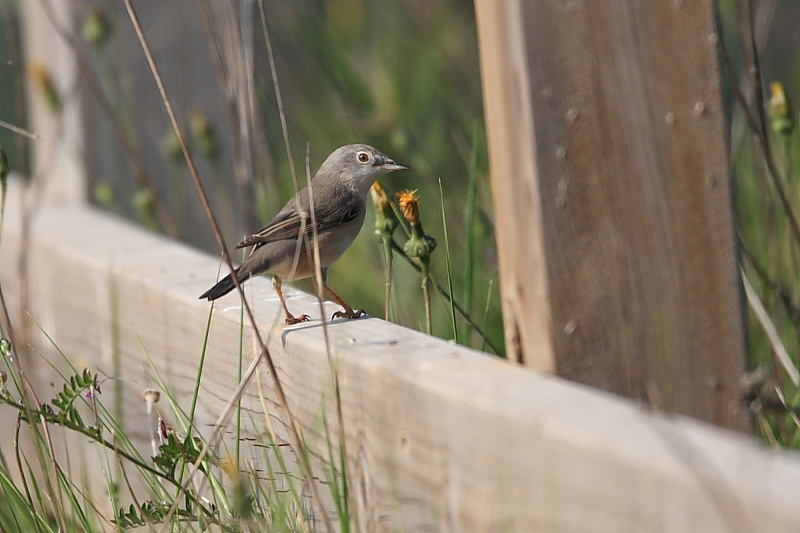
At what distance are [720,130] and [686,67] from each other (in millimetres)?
135

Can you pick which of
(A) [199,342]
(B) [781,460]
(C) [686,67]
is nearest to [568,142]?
(C) [686,67]

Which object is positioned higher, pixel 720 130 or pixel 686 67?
pixel 686 67

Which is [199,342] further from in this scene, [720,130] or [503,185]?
[720,130]

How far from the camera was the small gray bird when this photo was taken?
116 inches

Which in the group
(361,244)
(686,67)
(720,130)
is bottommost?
(361,244)

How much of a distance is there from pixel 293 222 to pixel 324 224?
282 millimetres

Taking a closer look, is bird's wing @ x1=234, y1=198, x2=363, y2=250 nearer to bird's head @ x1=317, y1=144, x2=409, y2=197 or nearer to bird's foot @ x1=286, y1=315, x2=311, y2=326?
bird's head @ x1=317, y1=144, x2=409, y2=197

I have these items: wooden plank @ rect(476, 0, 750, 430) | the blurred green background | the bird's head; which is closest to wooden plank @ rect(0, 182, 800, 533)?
wooden plank @ rect(476, 0, 750, 430)

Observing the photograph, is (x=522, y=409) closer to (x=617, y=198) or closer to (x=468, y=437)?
(x=468, y=437)

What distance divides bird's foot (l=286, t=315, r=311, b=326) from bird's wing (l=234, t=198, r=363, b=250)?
1.00 ft

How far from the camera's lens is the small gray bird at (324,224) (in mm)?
2955

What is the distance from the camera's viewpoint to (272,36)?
4980mm

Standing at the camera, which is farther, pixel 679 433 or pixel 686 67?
pixel 686 67

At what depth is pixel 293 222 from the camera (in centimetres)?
310
